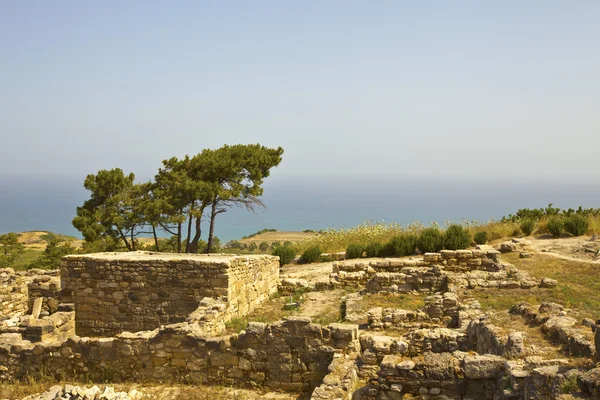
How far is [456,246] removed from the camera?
869 inches

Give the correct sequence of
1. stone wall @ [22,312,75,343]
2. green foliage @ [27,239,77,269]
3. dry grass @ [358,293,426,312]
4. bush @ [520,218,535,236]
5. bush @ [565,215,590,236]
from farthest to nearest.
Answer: green foliage @ [27,239,77,269], bush @ [520,218,535,236], bush @ [565,215,590,236], dry grass @ [358,293,426,312], stone wall @ [22,312,75,343]

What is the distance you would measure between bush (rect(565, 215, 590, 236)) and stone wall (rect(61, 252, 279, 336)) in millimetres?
16390

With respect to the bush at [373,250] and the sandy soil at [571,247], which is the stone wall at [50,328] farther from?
the sandy soil at [571,247]

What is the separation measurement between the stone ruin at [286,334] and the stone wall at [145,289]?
3 centimetres

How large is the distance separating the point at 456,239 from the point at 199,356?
15600 millimetres

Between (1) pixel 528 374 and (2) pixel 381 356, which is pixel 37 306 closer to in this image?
(2) pixel 381 356

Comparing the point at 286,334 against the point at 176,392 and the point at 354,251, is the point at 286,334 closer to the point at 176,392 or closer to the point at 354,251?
the point at 176,392

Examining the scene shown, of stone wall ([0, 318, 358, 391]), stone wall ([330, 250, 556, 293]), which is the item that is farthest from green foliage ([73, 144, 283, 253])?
stone wall ([0, 318, 358, 391])

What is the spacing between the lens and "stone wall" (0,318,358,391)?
9047 millimetres

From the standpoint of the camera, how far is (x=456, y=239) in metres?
22.2

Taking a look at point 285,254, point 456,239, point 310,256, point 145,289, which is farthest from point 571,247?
point 145,289

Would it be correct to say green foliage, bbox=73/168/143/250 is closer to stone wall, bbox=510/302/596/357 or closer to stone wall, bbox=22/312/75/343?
stone wall, bbox=22/312/75/343

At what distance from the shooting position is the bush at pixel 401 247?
22516 mm

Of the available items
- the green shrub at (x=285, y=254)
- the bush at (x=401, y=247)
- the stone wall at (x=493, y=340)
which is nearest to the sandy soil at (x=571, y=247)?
the bush at (x=401, y=247)
